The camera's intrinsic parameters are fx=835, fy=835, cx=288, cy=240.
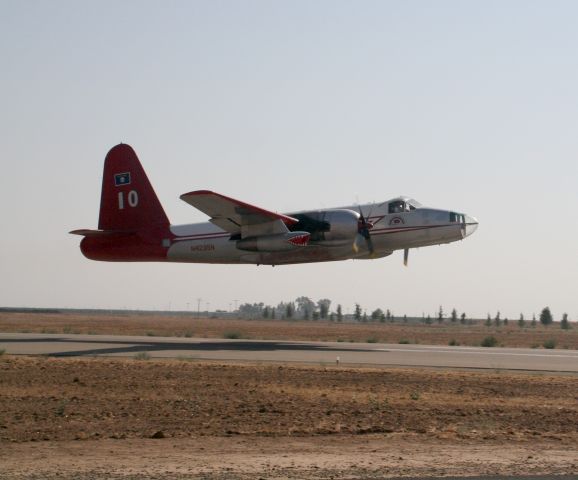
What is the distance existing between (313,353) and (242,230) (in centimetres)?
857

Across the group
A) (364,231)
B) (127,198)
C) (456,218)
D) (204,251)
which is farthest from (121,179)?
(456,218)

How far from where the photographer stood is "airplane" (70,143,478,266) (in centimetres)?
3928

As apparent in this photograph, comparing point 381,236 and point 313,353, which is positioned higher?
point 381,236

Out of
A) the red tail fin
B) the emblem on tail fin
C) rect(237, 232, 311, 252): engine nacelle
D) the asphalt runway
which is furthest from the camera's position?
the emblem on tail fin

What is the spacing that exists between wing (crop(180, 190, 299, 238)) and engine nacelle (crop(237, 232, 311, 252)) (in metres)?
0.36

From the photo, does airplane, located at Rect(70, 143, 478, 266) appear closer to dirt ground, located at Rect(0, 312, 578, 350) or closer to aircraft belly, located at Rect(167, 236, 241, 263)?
aircraft belly, located at Rect(167, 236, 241, 263)

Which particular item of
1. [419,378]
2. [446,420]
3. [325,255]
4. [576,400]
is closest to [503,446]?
[446,420]

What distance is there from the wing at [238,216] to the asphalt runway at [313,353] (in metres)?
5.52

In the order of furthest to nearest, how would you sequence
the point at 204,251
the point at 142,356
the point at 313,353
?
the point at 204,251 → the point at 313,353 → the point at 142,356

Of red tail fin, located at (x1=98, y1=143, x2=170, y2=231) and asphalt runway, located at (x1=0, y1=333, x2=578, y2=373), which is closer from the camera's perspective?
asphalt runway, located at (x1=0, y1=333, x2=578, y2=373)

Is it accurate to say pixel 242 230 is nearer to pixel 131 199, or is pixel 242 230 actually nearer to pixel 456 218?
pixel 131 199

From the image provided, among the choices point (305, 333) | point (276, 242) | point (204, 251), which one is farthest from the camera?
point (305, 333)

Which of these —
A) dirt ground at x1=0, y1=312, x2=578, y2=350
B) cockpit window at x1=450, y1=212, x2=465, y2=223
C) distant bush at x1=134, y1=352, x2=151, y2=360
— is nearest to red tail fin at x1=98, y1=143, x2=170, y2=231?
dirt ground at x1=0, y1=312, x2=578, y2=350

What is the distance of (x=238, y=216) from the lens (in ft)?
130
